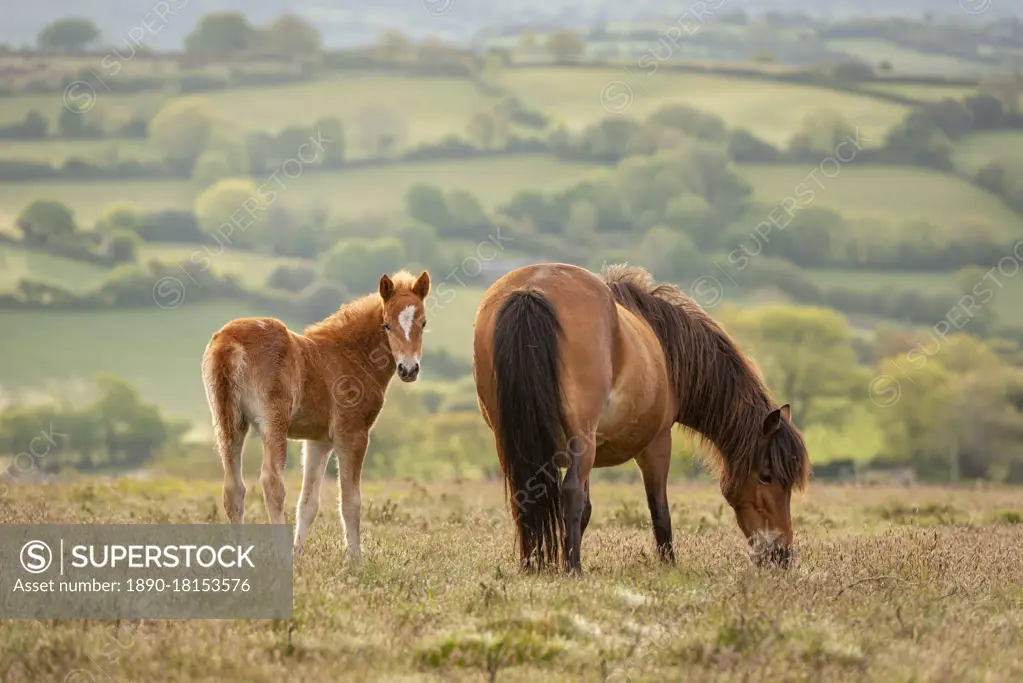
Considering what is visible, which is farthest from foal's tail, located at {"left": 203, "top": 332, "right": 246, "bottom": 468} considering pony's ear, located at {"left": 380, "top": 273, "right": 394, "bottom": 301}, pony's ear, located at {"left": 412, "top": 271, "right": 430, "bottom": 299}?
pony's ear, located at {"left": 412, "top": 271, "right": 430, "bottom": 299}

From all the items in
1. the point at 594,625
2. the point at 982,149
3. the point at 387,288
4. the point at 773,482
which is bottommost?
the point at 594,625

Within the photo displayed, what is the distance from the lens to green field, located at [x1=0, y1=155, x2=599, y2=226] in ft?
322

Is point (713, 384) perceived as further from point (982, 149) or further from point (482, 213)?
point (982, 149)

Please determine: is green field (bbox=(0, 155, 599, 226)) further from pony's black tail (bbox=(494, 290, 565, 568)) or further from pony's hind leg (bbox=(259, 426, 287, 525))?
pony's black tail (bbox=(494, 290, 565, 568))

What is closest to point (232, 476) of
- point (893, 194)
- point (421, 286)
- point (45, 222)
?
point (421, 286)

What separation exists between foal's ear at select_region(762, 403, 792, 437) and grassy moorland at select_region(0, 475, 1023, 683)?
3.54ft

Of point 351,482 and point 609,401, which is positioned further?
point 351,482

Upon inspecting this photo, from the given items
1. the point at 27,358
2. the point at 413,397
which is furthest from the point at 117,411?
the point at 413,397

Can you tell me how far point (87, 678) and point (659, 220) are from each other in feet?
334

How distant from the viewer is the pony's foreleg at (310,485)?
30.6ft

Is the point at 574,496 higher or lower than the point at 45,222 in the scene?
lower

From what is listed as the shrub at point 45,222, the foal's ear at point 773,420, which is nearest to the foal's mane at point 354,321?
the foal's ear at point 773,420

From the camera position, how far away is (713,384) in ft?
32.7
